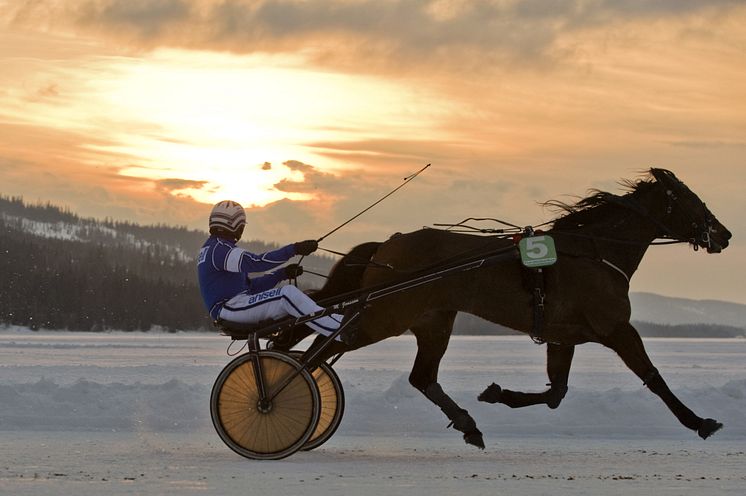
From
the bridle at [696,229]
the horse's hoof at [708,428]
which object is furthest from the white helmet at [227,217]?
the horse's hoof at [708,428]

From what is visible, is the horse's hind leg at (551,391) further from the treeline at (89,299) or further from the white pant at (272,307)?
the treeline at (89,299)

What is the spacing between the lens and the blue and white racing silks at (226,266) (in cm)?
977

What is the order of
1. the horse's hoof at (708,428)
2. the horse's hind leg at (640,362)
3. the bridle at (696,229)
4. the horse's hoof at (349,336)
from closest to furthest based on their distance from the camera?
the horse's hoof at (349,336)
the horse's hoof at (708,428)
the horse's hind leg at (640,362)
the bridle at (696,229)

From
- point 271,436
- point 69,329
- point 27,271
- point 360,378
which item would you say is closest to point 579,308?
point 271,436

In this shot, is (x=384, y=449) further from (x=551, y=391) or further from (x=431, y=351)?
(x=551, y=391)

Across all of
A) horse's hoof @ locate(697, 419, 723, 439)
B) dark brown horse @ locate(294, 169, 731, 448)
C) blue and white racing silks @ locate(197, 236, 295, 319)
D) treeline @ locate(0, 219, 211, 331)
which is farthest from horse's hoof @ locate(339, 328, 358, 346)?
treeline @ locate(0, 219, 211, 331)

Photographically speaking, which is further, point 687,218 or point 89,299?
point 89,299

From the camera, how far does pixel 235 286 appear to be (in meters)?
10.2

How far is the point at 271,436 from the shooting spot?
9.93 m

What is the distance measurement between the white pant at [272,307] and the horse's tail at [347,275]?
1.07 m

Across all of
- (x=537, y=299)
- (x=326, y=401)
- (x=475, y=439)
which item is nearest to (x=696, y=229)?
(x=537, y=299)

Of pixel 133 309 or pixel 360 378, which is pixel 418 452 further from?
pixel 133 309

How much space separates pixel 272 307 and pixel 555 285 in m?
2.52

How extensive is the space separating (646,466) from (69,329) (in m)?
126
